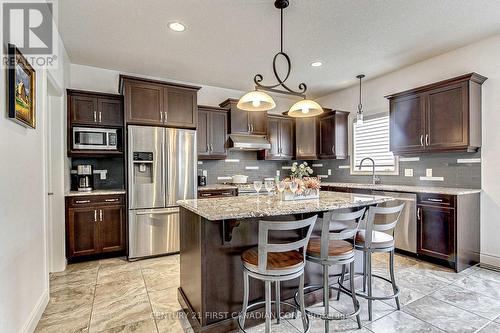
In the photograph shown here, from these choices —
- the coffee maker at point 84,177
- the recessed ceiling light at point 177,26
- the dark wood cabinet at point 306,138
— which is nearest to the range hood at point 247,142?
the dark wood cabinet at point 306,138

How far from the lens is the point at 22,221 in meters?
1.91

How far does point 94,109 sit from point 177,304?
114 inches

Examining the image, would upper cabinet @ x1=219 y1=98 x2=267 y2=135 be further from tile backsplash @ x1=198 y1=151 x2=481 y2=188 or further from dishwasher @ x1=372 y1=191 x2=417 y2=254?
dishwasher @ x1=372 y1=191 x2=417 y2=254

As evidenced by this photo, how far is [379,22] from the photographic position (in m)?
2.90

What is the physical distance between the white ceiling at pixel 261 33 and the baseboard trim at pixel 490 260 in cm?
271

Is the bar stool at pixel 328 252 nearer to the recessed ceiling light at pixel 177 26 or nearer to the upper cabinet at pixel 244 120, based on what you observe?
the recessed ceiling light at pixel 177 26

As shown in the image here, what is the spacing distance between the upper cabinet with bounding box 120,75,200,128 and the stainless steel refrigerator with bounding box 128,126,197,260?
0.15m

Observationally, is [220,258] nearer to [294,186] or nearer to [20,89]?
[294,186]

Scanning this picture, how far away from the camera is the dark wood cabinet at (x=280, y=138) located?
17.5 feet

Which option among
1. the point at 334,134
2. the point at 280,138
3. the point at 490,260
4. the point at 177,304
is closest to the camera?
the point at 177,304

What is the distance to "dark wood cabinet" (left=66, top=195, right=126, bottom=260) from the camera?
3447 millimetres

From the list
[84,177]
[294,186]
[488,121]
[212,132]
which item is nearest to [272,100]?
[294,186]

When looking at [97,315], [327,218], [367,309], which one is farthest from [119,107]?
[367,309]

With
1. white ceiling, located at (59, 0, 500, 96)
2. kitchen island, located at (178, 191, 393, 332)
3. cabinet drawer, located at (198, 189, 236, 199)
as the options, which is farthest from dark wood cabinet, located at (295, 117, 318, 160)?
kitchen island, located at (178, 191, 393, 332)
